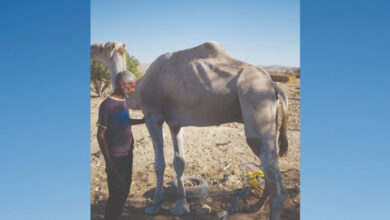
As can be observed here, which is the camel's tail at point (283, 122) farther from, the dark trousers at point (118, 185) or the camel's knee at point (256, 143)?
the dark trousers at point (118, 185)

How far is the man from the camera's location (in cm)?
417

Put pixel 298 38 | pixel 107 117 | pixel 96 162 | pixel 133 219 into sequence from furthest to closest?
pixel 96 162 < pixel 298 38 < pixel 133 219 < pixel 107 117

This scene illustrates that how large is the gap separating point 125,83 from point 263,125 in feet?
6.65

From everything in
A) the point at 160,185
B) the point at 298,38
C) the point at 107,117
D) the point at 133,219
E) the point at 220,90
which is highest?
Answer: the point at 298,38

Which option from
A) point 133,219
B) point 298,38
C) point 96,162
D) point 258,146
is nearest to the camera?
point 258,146

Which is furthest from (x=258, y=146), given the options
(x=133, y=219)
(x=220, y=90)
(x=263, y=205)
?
(x=133, y=219)

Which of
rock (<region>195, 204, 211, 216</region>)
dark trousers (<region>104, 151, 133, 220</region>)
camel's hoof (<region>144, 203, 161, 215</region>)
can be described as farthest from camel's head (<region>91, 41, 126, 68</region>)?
rock (<region>195, 204, 211, 216</region>)

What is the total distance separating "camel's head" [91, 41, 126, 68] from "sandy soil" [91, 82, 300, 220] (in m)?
0.91

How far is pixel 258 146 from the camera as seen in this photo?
12.7 ft

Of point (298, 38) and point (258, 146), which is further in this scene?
point (298, 38)

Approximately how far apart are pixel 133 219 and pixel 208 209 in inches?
46.1

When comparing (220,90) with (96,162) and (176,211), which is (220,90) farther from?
(96,162)

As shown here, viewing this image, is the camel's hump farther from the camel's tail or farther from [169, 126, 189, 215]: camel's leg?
[169, 126, 189, 215]: camel's leg

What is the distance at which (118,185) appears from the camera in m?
4.20
